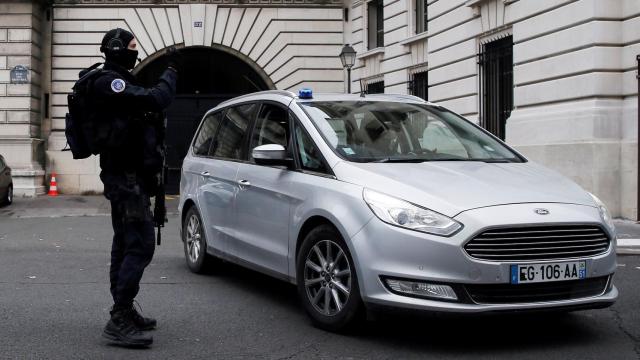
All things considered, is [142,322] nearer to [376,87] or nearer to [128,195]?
[128,195]

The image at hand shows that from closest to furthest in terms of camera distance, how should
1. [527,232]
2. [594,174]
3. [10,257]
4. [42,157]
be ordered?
[527,232] < [10,257] < [594,174] < [42,157]

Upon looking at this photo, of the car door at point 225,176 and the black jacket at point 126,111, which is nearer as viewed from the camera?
the black jacket at point 126,111

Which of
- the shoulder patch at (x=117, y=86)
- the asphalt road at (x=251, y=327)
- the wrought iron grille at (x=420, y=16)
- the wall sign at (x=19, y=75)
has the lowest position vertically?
the asphalt road at (x=251, y=327)

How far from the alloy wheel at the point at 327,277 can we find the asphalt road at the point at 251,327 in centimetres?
19

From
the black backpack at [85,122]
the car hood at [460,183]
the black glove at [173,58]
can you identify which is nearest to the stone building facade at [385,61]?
the car hood at [460,183]

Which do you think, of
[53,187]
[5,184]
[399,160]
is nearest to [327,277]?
[399,160]

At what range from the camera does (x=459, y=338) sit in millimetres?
4992

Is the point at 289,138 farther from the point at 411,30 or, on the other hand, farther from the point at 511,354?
the point at 411,30

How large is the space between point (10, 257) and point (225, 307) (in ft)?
14.1

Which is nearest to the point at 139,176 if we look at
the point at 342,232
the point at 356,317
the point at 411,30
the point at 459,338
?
the point at 342,232

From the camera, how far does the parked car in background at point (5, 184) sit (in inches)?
727

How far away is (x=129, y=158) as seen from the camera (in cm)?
482

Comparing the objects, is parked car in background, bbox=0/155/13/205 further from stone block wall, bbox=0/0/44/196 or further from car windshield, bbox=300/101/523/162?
car windshield, bbox=300/101/523/162

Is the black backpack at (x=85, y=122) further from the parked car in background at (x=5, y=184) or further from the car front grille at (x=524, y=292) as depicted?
the parked car in background at (x=5, y=184)
